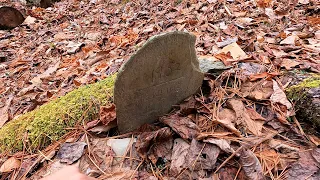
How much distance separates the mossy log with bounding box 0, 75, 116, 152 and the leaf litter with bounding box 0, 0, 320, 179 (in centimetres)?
8

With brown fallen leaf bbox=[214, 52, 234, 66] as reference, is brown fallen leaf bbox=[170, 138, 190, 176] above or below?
below

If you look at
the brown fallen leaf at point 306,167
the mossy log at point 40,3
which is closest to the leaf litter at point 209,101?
the brown fallen leaf at point 306,167

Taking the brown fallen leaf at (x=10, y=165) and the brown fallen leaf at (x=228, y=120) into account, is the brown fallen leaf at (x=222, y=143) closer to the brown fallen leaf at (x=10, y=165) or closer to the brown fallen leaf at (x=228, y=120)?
the brown fallen leaf at (x=228, y=120)

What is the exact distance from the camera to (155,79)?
1694 mm

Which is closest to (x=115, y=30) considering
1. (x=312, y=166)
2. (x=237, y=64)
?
(x=237, y=64)

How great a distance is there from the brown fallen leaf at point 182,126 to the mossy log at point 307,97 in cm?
63

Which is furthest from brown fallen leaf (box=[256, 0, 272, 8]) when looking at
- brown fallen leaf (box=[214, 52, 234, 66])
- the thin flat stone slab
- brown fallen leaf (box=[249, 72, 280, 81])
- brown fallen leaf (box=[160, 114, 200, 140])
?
brown fallen leaf (box=[160, 114, 200, 140])

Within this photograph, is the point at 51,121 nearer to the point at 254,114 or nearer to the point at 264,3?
the point at 254,114

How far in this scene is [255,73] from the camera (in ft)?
6.79

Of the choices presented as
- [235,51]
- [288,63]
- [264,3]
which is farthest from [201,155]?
[264,3]

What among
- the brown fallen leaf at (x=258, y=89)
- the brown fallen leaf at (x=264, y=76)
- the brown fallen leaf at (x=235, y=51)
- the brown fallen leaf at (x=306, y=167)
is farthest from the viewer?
the brown fallen leaf at (x=235, y=51)

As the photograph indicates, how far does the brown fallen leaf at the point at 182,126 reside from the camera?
5.24 feet

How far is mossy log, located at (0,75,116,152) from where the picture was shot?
176 centimetres

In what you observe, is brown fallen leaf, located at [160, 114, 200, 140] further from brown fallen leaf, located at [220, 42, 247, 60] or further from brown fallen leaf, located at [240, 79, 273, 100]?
brown fallen leaf, located at [220, 42, 247, 60]
